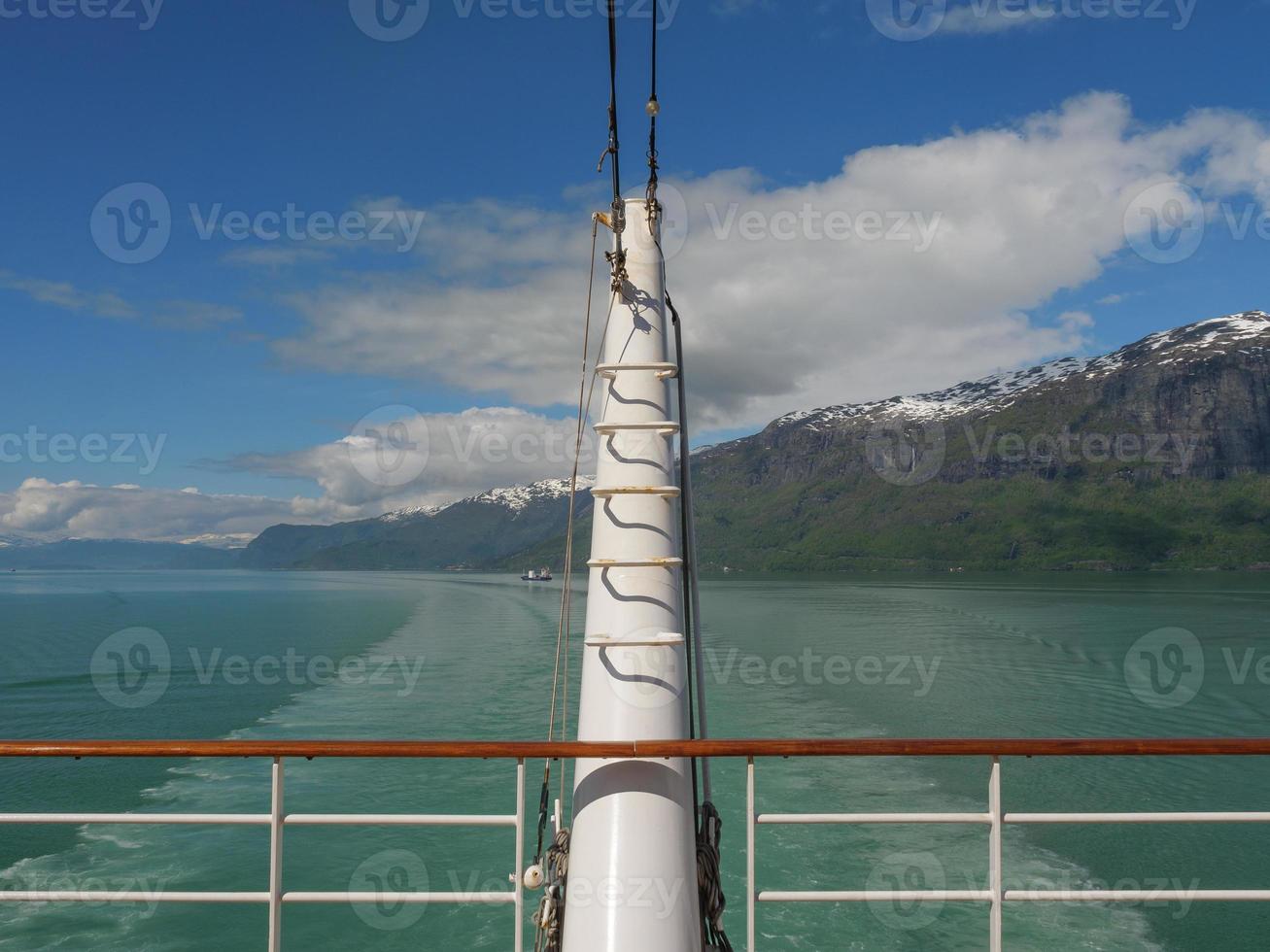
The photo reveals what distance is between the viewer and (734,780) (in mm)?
13656

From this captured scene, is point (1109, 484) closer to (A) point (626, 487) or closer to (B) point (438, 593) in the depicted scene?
(B) point (438, 593)

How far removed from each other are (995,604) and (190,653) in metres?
48.9


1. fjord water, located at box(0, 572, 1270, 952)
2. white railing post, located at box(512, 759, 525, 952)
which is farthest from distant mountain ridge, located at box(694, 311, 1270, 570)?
white railing post, located at box(512, 759, 525, 952)

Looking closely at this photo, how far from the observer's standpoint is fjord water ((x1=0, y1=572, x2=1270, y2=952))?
8.98 m

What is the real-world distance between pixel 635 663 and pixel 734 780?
38.2 ft

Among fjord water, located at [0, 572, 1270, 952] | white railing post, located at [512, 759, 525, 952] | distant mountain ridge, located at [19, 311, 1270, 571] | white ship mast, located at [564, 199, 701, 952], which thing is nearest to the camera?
white railing post, located at [512, 759, 525, 952]

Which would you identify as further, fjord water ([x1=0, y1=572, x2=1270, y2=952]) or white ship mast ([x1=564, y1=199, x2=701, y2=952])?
fjord water ([x1=0, y1=572, x2=1270, y2=952])

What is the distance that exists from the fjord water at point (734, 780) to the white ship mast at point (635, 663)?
6.74 meters

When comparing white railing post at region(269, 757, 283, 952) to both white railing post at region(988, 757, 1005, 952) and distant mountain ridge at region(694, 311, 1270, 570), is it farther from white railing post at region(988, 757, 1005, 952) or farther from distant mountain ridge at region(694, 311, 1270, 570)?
distant mountain ridge at region(694, 311, 1270, 570)

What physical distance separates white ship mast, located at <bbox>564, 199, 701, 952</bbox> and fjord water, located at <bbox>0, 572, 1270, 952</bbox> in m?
6.74

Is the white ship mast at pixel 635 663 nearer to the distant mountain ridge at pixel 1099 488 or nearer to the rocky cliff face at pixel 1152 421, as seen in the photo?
the distant mountain ridge at pixel 1099 488

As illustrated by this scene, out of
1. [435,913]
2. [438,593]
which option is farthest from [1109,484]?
[435,913]

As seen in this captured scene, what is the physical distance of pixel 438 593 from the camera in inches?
2970

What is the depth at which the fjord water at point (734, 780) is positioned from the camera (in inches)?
354
